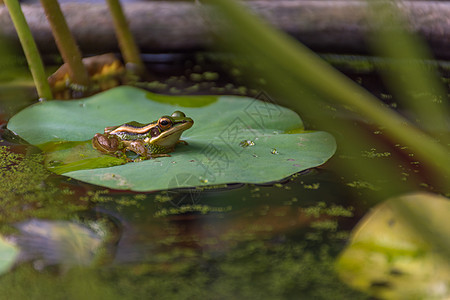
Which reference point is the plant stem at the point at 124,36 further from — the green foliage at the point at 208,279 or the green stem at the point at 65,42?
the green foliage at the point at 208,279

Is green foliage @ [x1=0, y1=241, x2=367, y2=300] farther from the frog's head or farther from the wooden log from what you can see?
the wooden log

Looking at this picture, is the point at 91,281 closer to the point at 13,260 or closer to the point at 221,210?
the point at 13,260

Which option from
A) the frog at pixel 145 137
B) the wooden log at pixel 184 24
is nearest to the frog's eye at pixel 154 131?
the frog at pixel 145 137

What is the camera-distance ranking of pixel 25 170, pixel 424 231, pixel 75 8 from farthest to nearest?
pixel 75 8, pixel 25 170, pixel 424 231

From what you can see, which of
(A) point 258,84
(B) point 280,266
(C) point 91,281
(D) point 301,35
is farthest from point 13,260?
(D) point 301,35

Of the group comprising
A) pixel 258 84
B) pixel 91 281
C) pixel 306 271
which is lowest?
pixel 258 84

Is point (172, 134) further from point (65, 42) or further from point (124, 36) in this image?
point (124, 36)
